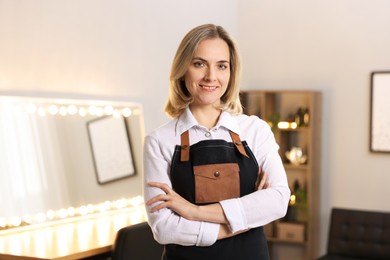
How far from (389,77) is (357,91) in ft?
0.90

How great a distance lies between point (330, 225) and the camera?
16.0 feet

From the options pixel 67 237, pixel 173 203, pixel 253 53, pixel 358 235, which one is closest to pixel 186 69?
pixel 173 203

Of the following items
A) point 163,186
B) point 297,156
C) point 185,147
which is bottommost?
point 297,156

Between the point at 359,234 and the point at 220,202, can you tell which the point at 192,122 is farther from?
the point at 359,234

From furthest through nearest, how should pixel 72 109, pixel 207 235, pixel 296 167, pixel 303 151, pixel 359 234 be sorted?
pixel 303 151, pixel 296 167, pixel 359 234, pixel 72 109, pixel 207 235

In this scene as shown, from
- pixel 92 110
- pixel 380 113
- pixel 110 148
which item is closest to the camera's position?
pixel 92 110

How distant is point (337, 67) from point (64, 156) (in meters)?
2.47

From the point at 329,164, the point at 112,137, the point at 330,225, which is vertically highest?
the point at 112,137

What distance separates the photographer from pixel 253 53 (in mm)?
5477

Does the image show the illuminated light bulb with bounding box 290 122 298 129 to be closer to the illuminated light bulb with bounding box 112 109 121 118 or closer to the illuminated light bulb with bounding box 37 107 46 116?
the illuminated light bulb with bounding box 112 109 121 118

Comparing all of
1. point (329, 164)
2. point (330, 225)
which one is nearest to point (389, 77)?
point (329, 164)

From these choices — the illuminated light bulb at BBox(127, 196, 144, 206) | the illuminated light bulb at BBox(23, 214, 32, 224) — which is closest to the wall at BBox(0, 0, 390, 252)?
the illuminated light bulb at BBox(127, 196, 144, 206)

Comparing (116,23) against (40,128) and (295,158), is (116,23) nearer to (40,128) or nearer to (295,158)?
(40,128)

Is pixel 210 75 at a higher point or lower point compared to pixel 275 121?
higher
